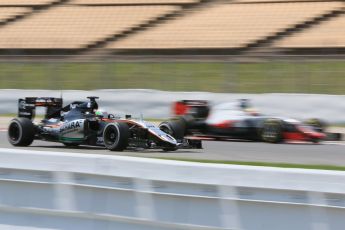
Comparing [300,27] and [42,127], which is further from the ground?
[300,27]

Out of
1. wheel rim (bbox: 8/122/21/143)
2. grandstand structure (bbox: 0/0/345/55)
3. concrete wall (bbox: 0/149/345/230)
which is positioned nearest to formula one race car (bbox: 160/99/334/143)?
wheel rim (bbox: 8/122/21/143)

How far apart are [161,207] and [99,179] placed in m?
0.56

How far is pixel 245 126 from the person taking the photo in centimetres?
1390

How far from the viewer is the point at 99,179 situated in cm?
550

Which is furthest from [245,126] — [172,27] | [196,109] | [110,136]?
[172,27]

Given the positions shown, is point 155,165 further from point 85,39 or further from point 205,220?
point 85,39

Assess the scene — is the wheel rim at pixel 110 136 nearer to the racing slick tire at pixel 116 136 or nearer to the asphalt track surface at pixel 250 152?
the racing slick tire at pixel 116 136

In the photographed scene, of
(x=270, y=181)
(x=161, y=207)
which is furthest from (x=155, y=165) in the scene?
(x=270, y=181)

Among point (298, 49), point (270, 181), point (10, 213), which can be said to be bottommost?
point (10, 213)

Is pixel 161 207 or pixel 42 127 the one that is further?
pixel 42 127

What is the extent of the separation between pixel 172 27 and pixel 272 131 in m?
12.9

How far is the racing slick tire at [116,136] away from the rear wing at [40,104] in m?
1.33

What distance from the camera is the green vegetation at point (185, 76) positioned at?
16391 mm

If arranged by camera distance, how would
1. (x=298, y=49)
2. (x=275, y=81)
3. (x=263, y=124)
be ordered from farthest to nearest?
(x=298, y=49)
(x=275, y=81)
(x=263, y=124)
